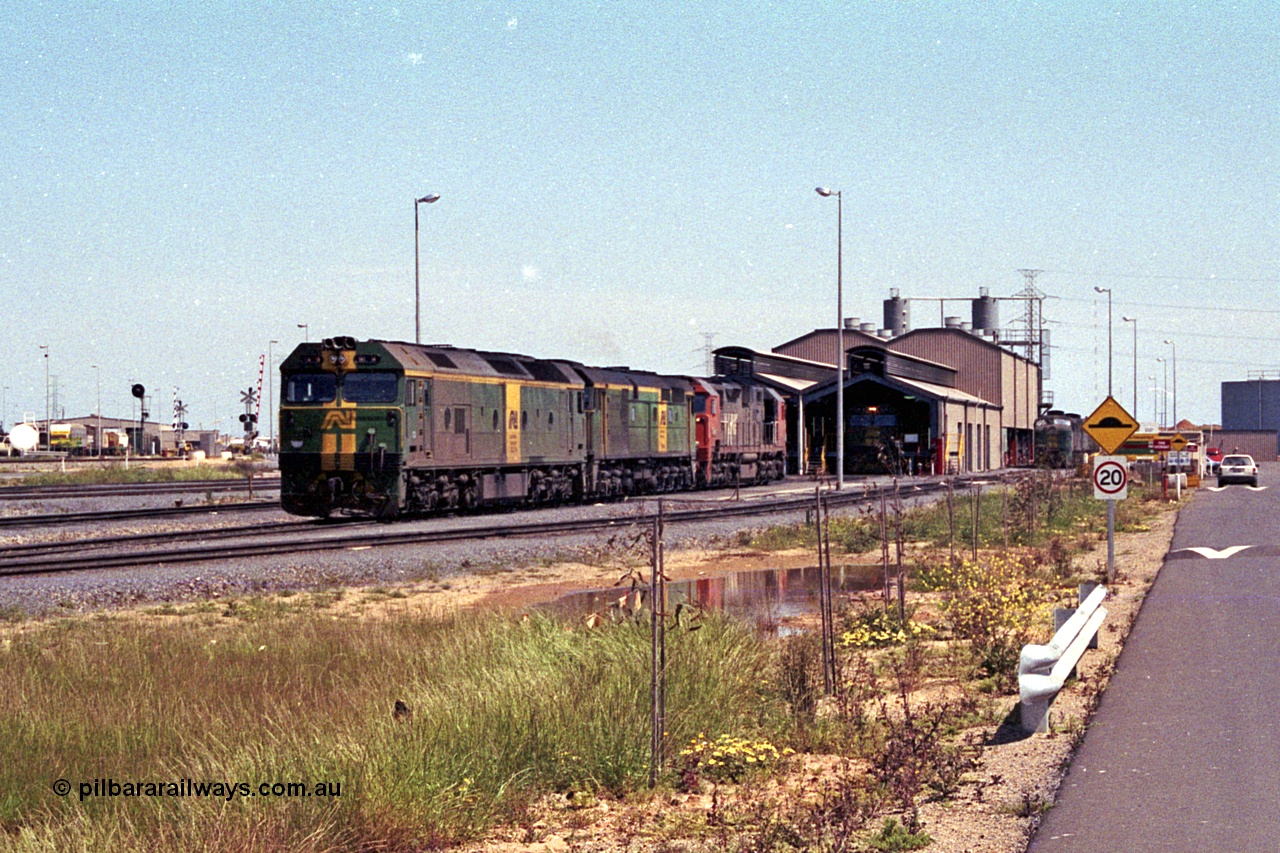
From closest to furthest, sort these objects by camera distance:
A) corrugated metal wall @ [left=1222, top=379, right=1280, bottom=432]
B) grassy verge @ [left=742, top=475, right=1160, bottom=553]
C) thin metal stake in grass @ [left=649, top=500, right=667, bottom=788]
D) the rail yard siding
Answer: thin metal stake in grass @ [left=649, top=500, right=667, bottom=788]
grassy verge @ [left=742, top=475, right=1160, bottom=553]
the rail yard siding
corrugated metal wall @ [left=1222, top=379, right=1280, bottom=432]

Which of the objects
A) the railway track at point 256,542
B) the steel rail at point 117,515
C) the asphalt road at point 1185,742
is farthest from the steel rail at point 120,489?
the asphalt road at point 1185,742

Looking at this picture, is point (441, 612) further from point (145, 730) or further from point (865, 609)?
point (145, 730)

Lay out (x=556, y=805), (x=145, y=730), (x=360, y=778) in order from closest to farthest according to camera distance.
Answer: (x=360, y=778), (x=556, y=805), (x=145, y=730)

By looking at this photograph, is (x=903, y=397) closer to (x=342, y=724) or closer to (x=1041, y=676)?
(x=1041, y=676)

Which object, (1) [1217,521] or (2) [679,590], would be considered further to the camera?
(1) [1217,521]

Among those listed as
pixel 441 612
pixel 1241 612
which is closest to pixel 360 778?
pixel 441 612

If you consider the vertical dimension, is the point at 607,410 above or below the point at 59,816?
above

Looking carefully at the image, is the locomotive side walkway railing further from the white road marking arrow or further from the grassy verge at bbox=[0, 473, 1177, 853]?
the white road marking arrow

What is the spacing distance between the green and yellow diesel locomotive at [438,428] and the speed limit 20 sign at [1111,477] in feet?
50.4

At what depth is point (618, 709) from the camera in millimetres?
9727

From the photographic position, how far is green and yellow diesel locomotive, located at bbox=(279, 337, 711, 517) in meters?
30.8

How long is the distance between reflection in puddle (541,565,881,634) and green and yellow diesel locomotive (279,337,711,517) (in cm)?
1028

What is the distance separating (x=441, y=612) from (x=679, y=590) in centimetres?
446

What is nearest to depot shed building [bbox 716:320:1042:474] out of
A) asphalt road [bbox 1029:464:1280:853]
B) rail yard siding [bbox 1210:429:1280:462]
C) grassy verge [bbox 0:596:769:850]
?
asphalt road [bbox 1029:464:1280:853]
